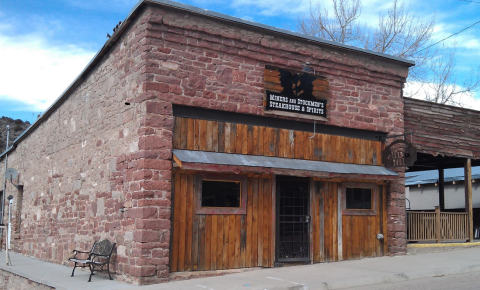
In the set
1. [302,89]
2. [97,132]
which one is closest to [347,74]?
[302,89]

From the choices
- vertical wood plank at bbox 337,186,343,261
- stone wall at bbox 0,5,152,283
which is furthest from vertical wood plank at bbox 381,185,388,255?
stone wall at bbox 0,5,152,283

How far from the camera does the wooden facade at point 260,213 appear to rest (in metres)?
9.96

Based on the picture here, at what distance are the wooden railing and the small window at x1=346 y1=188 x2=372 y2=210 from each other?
1.71 m

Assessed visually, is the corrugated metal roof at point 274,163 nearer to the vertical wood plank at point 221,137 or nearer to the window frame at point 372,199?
the vertical wood plank at point 221,137

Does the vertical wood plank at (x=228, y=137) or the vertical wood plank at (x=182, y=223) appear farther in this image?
the vertical wood plank at (x=228, y=137)

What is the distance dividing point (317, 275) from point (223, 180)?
2.68 metres

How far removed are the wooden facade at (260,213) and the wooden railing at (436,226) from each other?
1439 millimetres

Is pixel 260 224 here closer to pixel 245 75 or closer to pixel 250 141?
pixel 250 141

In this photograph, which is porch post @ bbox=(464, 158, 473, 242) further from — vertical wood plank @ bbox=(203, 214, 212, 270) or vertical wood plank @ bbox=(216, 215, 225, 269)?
vertical wood plank @ bbox=(203, 214, 212, 270)

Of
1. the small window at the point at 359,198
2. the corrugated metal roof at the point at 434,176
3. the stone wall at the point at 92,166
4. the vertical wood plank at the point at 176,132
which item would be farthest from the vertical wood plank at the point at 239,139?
the corrugated metal roof at the point at 434,176

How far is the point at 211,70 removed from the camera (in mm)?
10523

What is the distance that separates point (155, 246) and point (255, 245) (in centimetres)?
232

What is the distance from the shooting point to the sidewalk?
352 inches

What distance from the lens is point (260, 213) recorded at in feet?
35.3
